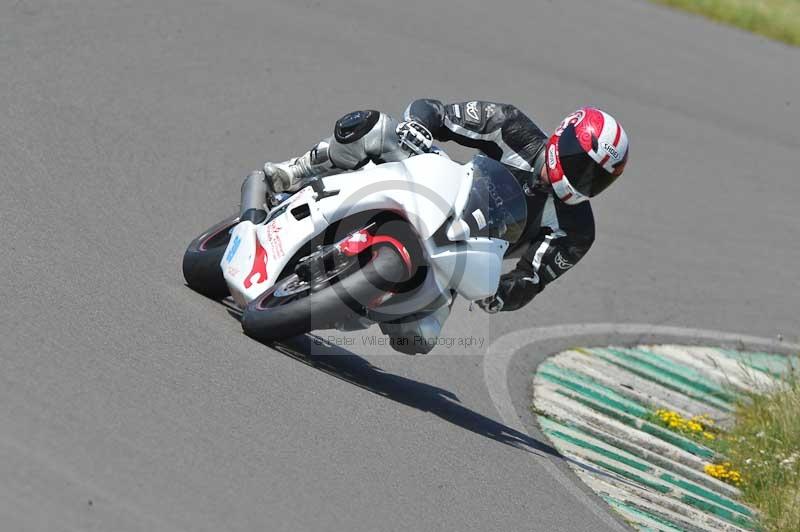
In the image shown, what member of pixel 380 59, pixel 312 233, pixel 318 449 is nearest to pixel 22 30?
pixel 380 59

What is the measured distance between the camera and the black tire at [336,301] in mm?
5754

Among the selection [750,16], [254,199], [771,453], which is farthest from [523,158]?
[750,16]

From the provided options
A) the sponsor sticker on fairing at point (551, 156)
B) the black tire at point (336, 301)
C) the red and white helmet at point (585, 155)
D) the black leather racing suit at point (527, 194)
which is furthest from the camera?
the black leather racing suit at point (527, 194)

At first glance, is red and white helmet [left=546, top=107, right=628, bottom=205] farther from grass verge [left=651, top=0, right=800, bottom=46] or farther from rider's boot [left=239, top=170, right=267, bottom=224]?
grass verge [left=651, top=0, right=800, bottom=46]

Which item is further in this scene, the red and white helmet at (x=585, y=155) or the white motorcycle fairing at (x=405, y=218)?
the red and white helmet at (x=585, y=155)

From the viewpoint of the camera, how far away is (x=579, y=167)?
6414mm

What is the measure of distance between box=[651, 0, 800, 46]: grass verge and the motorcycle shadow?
1078cm

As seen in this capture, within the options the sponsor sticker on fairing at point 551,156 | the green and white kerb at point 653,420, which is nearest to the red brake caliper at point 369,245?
the sponsor sticker on fairing at point 551,156

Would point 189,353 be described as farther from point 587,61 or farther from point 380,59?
point 587,61

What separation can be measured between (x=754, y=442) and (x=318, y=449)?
3655 mm

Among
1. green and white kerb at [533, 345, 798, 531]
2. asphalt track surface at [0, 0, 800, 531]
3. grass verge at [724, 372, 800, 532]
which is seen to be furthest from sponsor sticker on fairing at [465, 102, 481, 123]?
grass verge at [724, 372, 800, 532]

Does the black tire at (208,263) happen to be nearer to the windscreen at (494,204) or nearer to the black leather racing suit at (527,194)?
the black leather racing suit at (527,194)

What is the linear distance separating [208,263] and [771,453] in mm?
3472

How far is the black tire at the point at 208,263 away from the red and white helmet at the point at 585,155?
1720 mm
